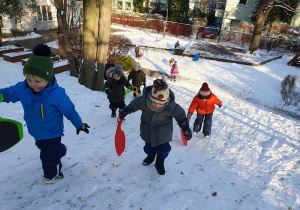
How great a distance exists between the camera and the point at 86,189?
2807 mm

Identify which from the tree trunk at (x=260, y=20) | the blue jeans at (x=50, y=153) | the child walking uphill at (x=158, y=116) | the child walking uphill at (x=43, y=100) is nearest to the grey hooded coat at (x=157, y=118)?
the child walking uphill at (x=158, y=116)

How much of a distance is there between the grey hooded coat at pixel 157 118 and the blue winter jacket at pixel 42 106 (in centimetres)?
97

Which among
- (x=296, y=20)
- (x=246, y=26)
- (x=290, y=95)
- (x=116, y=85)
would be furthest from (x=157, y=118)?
(x=296, y=20)

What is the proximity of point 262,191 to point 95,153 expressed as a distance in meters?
2.87

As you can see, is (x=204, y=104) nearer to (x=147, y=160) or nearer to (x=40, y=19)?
(x=147, y=160)

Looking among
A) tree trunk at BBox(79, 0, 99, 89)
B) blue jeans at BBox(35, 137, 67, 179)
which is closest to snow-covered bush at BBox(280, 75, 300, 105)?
tree trunk at BBox(79, 0, 99, 89)

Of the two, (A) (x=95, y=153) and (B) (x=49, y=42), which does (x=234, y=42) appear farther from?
(A) (x=95, y=153)

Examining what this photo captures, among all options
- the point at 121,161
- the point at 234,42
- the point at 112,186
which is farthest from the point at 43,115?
the point at 234,42

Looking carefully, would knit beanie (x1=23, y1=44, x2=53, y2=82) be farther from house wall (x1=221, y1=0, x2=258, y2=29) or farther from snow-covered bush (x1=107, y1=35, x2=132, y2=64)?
A: house wall (x1=221, y1=0, x2=258, y2=29)

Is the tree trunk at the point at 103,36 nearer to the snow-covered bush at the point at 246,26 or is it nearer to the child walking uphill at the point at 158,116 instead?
the child walking uphill at the point at 158,116

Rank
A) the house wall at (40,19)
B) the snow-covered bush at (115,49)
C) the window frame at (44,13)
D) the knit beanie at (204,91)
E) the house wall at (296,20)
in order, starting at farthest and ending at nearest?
the house wall at (296,20) < the window frame at (44,13) < the house wall at (40,19) < the snow-covered bush at (115,49) < the knit beanie at (204,91)

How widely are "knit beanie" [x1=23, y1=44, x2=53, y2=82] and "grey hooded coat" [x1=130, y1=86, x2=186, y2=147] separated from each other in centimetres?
124

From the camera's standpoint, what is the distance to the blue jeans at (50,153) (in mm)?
2514

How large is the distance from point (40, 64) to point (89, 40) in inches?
198
